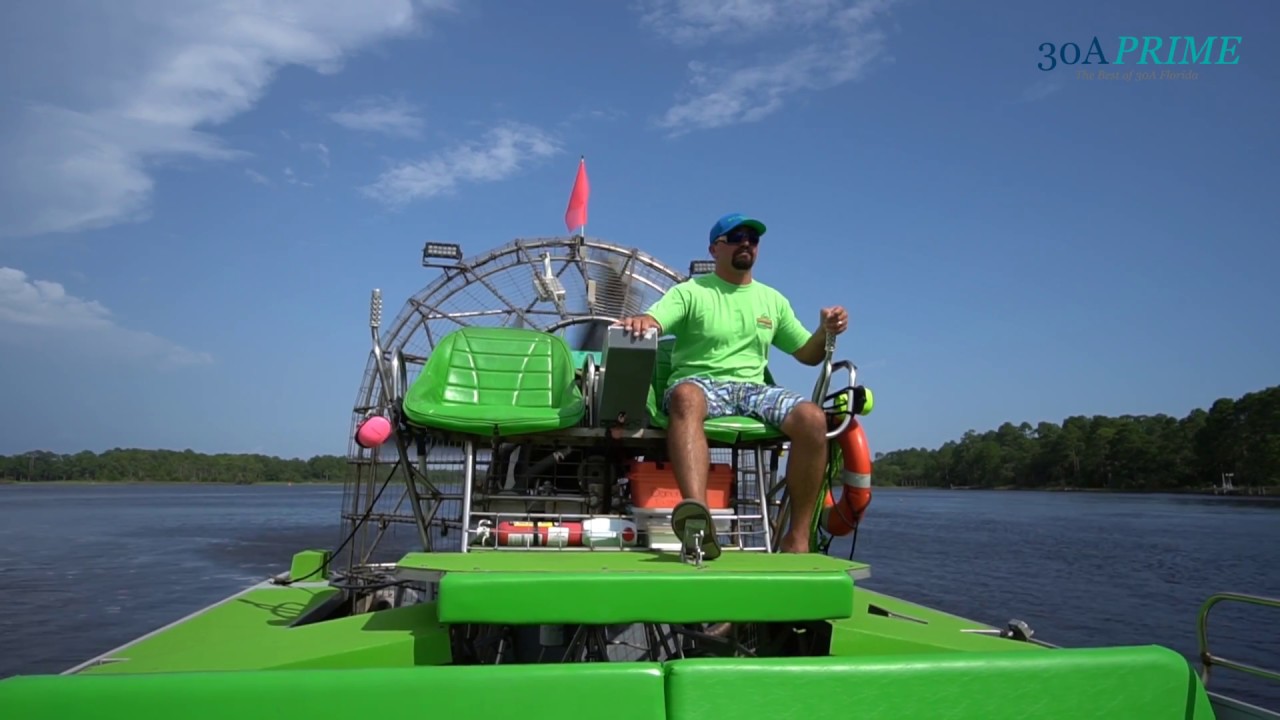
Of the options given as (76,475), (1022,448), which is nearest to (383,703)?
(1022,448)

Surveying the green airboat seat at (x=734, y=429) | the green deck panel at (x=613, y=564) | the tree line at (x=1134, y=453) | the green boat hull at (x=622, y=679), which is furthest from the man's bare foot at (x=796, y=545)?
the tree line at (x=1134, y=453)

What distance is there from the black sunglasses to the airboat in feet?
2.47

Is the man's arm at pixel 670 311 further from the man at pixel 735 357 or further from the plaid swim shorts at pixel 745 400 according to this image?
the plaid swim shorts at pixel 745 400

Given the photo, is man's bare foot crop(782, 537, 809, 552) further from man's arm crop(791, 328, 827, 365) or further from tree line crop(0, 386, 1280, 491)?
tree line crop(0, 386, 1280, 491)

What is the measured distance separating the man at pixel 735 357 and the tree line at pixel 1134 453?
87.4 m

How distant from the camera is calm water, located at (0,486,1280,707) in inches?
487

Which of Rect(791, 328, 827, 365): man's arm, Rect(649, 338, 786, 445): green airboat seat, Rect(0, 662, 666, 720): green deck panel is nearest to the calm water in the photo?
Rect(791, 328, 827, 365): man's arm

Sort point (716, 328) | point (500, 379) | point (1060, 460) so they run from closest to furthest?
point (716, 328) < point (500, 379) < point (1060, 460)

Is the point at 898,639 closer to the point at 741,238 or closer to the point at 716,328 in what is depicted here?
the point at 716,328

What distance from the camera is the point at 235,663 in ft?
8.71

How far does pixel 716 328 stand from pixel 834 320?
0.71 m

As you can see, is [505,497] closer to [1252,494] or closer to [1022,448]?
[1252,494]

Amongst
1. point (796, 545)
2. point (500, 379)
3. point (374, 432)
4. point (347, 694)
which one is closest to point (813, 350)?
point (796, 545)

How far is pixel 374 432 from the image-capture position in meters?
4.43
